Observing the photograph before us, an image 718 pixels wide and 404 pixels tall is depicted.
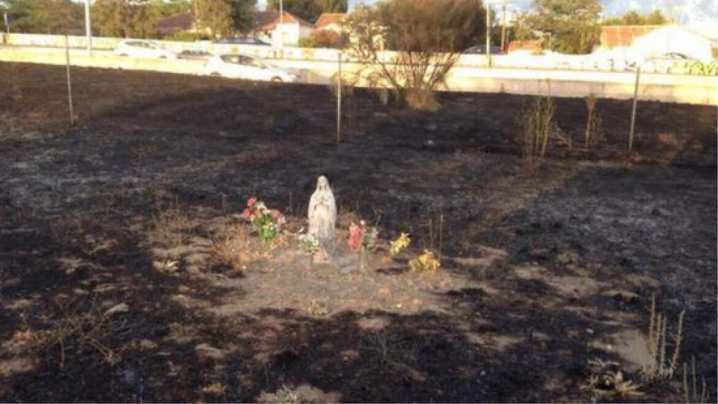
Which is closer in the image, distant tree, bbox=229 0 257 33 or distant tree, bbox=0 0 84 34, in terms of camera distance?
distant tree, bbox=229 0 257 33

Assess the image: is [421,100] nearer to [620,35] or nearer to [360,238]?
[360,238]

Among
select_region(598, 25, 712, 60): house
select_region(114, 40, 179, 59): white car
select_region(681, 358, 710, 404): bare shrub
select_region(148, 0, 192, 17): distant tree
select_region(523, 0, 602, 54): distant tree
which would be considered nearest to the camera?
select_region(681, 358, 710, 404): bare shrub

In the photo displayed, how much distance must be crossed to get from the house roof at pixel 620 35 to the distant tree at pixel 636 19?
1448 cm

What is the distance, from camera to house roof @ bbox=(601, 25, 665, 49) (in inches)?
2138

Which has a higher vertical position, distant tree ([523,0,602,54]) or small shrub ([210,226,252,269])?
distant tree ([523,0,602,54])

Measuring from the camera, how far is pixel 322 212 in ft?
19.1

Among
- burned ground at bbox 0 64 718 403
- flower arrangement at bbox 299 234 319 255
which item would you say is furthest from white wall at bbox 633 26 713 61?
flower arrangement at bbox 299 234 319 255

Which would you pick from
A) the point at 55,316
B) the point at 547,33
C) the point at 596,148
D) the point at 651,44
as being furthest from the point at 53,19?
the point at 55,316

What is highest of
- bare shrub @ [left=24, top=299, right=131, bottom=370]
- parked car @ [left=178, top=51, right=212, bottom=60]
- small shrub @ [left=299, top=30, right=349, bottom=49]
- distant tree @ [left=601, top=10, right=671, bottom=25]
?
distant tree @ [left=601, top=10, right=671, bottom=25]

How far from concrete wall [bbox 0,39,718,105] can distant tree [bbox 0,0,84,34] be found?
126 feet

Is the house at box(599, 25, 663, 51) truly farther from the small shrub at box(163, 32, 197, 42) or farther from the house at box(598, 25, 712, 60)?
the small shrub at box(163, 32, 197, 42)

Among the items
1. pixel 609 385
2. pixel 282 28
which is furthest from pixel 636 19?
pixel 609 385

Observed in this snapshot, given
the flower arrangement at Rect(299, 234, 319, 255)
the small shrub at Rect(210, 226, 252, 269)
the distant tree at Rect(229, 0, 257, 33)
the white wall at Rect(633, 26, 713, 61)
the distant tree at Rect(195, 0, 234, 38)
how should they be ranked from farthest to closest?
the distant tree at Rect(229, 0, 257, 33), the distant tree at Rect(195, 0, 234, 38), the white wall at Rect(633, 26, 713, 61), the small shrub at Rect(210, 226, 252, 269), the flower arrangement at Rect(299, 234, 319, 255)

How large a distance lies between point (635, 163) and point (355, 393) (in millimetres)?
8920
